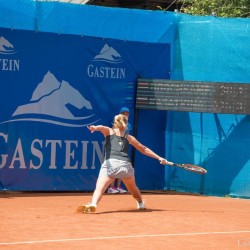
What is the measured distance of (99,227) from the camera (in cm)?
1023

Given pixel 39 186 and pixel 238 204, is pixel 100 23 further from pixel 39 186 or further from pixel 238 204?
pixel 238 204

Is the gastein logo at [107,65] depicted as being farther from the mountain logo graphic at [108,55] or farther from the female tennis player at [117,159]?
the female tennis player at [117,159]

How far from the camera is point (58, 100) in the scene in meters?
15.2

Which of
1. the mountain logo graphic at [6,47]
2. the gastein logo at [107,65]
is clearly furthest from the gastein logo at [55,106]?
the mountain logo graphic at [6,47]

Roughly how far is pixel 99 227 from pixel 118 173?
1.87 meters

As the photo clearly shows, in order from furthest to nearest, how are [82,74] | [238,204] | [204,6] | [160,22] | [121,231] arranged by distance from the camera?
[204,6] → [160,22] → [82,74] → [238,204] → [121,231]

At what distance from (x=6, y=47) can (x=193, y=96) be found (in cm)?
362

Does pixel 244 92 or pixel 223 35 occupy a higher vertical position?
pixel 223 35

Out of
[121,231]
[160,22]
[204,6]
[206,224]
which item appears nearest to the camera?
[121,231]

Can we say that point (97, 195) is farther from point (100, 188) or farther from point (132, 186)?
point (132, 186)

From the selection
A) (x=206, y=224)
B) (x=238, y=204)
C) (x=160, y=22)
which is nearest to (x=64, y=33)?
(x=160, y=22)

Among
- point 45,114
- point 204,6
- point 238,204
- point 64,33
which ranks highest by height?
point 204,6

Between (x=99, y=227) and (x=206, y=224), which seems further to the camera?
(x=206, y=224)

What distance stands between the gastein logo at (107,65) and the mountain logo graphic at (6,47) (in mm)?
1595
